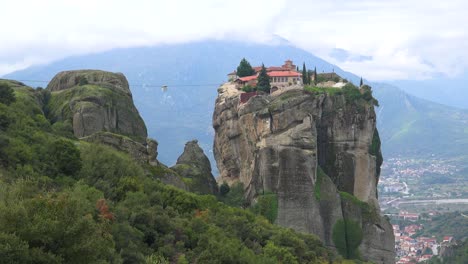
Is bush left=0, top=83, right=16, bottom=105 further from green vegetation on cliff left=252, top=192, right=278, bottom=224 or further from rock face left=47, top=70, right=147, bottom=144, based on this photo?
green vegetation on cliff left=252, top=192, right=278, bottom=224

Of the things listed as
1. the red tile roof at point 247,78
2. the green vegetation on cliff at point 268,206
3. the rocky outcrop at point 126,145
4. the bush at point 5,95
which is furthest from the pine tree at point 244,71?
the bush at point 5,95

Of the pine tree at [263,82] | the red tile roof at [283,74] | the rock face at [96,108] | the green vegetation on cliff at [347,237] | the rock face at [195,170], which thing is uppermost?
the red tile roof at [283,74]

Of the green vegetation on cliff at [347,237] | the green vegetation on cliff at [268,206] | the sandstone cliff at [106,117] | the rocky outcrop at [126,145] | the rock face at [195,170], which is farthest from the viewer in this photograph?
the green vegetation on cliff at [347,237]

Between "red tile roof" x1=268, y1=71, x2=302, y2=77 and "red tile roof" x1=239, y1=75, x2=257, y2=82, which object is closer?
"red tile roof" x1=239, y1=75, x2=257, y2=82

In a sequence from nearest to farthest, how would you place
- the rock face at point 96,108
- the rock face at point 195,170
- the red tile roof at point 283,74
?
the rock face at point 96,108, the rock face at point 195,170, the red tile roof at point 283,74

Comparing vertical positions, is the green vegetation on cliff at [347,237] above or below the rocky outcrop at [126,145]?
below

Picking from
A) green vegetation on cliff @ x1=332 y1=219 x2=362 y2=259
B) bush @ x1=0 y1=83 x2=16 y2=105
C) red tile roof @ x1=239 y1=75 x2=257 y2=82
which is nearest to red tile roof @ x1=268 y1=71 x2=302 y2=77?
red tile roof @ x1=239 y1=75 x2=257 y2=82

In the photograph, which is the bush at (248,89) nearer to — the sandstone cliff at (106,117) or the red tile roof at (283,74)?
the red tile roof at (283,74)

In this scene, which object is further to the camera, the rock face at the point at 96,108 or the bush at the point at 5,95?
the rock face at the point at 96,108
